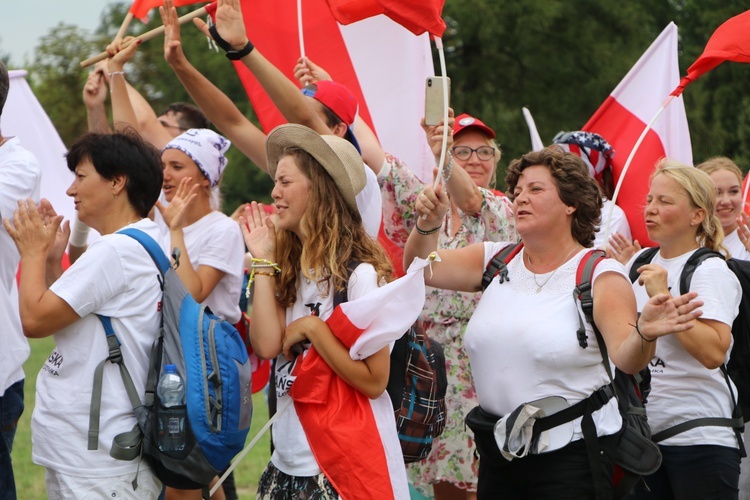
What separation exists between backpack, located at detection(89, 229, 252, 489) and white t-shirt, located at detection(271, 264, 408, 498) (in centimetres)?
16

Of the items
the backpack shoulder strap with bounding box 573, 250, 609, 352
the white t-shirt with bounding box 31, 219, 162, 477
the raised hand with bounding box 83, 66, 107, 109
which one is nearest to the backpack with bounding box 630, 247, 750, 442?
the backpack shoulder strap with bounding box 573, 250, 609, 352

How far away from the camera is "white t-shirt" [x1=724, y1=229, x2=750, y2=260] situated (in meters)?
6.04

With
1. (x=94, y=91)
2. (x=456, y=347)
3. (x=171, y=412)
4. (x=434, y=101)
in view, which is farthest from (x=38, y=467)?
(x=434, y=101)

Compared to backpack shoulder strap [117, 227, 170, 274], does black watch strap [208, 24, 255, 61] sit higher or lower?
higher

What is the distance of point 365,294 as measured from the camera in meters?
3.76

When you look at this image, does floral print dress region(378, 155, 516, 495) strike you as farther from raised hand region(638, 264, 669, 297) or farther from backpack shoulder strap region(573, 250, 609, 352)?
raised hand region(638, 264, 669, 297)

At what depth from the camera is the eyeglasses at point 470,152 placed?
5789 mm

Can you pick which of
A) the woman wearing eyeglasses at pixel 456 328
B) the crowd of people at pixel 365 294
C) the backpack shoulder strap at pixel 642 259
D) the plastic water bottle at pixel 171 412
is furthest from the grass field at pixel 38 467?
the plastic water bottle at pixel 171 412

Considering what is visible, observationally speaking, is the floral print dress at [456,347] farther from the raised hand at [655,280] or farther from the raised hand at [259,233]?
the raised hand at [655,280]

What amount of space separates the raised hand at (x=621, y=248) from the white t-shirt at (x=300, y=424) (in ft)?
6.33

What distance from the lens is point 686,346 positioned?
14.1 ft

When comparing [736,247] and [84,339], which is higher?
[84,339]

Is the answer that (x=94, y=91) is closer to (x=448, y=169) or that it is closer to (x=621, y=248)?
(x=448, y=169)

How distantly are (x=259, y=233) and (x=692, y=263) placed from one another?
1.82 meters
